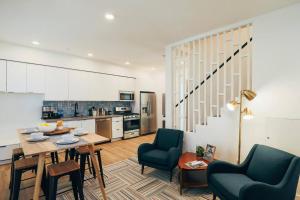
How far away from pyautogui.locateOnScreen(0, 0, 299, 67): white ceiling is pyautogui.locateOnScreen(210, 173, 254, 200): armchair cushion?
2.38m

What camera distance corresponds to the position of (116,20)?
2.76 metres

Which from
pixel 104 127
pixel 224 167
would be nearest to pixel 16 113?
pixel 104 127

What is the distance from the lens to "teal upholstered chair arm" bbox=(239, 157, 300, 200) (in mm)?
1628

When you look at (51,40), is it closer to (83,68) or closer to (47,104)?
(83,68)

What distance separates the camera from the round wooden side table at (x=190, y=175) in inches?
99.1

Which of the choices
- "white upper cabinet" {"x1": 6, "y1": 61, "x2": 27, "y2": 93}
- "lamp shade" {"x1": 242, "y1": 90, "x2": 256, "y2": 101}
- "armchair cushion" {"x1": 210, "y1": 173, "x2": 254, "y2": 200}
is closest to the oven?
"white upper cabinet" {"x1": 6, "y1": 61, "x2": 27, "y2": 93}

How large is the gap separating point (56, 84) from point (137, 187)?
11.7 feet

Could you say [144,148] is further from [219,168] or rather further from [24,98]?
[24,98]

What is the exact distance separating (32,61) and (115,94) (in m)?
2.61

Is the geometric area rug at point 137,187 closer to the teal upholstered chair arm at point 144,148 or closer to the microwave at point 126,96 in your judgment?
the teal upholstered chair arm at point 144,148

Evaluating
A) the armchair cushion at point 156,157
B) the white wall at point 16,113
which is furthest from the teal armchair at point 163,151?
the white wall at point 16,113

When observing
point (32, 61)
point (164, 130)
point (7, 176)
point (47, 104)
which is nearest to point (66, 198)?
point (7, 176)

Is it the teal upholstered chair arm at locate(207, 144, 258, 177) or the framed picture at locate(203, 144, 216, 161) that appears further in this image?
the framed picture at locate(203, 144, 216, 161)

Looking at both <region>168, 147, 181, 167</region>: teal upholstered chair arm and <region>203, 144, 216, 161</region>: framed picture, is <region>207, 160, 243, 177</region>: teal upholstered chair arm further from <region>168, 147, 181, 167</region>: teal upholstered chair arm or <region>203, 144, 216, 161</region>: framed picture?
<region>168, 147, 181, 167</region>: teal upholstered chair arm
